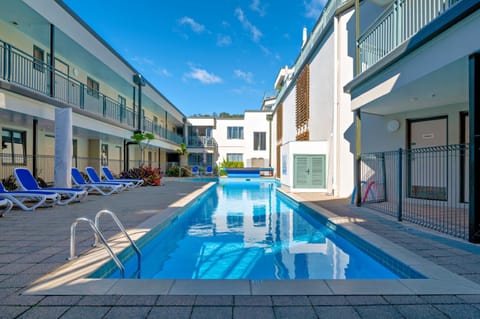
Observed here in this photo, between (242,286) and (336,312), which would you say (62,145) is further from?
(336,312)

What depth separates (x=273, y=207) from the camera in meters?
10.2

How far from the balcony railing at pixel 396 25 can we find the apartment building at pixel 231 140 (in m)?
20.7

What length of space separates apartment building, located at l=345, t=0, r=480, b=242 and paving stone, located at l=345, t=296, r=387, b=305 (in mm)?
2615

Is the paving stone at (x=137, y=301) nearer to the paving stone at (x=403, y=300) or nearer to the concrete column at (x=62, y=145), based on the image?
the paving stone at (x=403, y=300)

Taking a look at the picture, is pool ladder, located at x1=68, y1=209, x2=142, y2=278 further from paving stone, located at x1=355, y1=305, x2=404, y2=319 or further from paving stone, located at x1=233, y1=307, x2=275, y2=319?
paving stone, located at x1=355, y1=305, x2=404, y2=319

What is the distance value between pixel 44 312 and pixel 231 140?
29.9m

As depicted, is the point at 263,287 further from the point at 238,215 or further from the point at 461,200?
the point at 461,200

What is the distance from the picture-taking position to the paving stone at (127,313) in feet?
7.54

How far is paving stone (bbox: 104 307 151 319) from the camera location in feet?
7.54

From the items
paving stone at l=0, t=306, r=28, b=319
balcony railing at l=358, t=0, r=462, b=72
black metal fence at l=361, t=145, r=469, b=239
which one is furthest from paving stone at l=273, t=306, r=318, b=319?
balcony railing at l=358, t=0, r=462, b=72

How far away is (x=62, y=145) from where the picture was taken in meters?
9.14

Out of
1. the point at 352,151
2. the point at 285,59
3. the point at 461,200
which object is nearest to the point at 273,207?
the point at 352,151

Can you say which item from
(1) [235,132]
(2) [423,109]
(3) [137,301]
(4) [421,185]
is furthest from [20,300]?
(1) [235,132]

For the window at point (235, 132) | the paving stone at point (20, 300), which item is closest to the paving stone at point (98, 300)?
the paving stone at point (20, 300)
